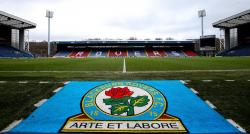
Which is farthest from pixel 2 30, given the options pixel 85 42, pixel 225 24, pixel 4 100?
pixel 4 100

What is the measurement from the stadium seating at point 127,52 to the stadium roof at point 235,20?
1967 centimetres

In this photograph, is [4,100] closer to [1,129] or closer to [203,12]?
[1,129]

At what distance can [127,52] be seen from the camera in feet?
301

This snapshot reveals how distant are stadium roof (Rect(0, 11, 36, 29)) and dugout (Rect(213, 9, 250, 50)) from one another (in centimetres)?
4931

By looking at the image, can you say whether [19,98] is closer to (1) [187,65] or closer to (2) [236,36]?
(1) [187,65]

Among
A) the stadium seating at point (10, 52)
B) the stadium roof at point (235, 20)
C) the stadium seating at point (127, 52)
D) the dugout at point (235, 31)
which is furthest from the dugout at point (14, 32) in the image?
the dugout at point (235, 31)

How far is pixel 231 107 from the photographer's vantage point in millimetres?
5840

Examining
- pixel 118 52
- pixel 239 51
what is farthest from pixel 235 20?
pixel 118 52

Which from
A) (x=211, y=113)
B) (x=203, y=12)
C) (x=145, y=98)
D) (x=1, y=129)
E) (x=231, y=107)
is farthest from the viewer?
(x=203, y=12)

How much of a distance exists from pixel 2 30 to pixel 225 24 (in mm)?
60077

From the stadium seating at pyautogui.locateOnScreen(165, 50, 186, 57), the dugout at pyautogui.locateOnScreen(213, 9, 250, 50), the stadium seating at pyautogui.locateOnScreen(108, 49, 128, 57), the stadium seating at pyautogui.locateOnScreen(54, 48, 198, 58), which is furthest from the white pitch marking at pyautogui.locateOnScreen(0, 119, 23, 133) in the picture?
the stadium seating at pyautogui.locateOnScreen(165, 50, 186, 57)

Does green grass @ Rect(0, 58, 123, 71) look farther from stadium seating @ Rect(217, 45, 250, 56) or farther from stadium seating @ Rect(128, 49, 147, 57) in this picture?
stadium seating @ Rect(128, 49, 147, 57)

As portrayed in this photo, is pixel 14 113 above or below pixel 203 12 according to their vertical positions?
below

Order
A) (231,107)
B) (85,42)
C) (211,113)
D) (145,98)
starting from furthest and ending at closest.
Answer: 1. (85,42)
2. (145,98)
3. (231,107)
4. (211,113)
